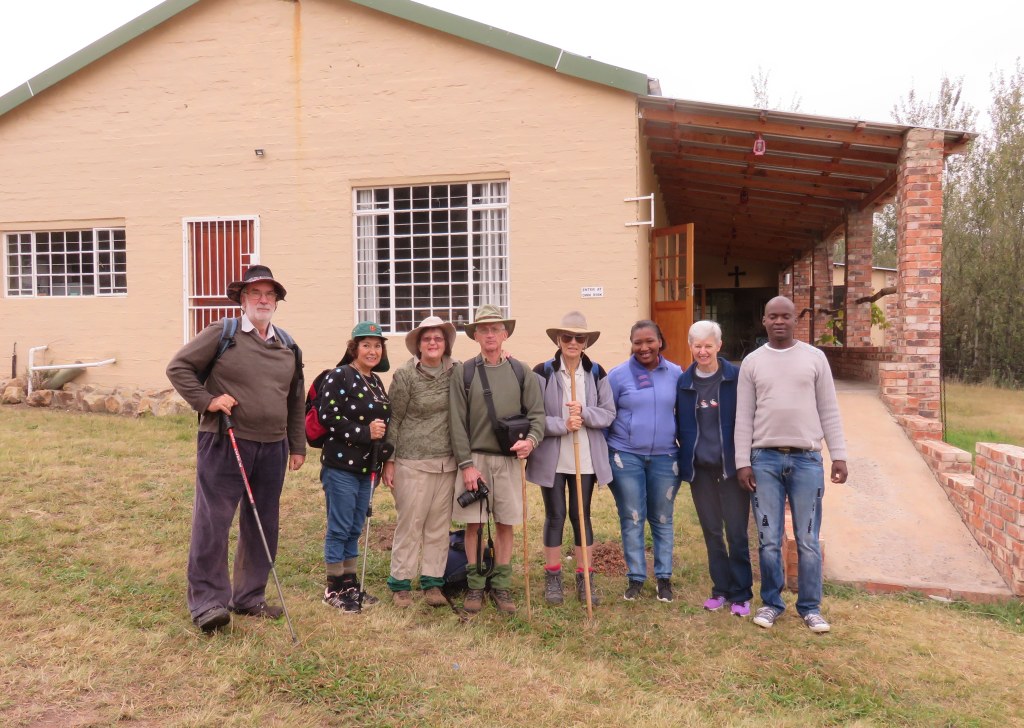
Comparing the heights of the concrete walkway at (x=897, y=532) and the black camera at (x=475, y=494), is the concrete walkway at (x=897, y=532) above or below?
below

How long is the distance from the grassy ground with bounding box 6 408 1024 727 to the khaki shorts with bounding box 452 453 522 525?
588mm

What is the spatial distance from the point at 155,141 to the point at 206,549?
8.03 m

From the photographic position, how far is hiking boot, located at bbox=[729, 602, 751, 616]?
4312 millimetres

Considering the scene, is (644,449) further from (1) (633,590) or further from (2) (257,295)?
(2) (257,295)

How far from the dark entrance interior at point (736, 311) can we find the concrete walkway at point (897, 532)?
11.4m

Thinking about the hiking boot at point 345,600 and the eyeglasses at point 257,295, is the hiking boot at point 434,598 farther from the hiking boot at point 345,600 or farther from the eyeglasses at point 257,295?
the eyeglasses at point 257,295

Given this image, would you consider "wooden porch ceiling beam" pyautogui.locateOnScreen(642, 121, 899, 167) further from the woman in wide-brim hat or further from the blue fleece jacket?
the woman in wide-brim hat

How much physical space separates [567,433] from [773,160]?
638cm

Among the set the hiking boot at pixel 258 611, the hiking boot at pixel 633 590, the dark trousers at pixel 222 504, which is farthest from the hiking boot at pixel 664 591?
the dark trousers at pixel 222 504

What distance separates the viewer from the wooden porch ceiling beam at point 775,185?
404 inches

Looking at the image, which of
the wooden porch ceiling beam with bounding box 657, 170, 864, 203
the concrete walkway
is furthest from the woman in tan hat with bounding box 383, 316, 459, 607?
the wooden porch ceiling beam with bounding box 657, 170, 864, 203

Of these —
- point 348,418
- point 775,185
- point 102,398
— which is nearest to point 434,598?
point 348,418

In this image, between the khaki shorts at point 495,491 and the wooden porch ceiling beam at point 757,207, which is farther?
the wooden porch ceiling beam at point 757,207

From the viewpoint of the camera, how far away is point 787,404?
13.4 feet
